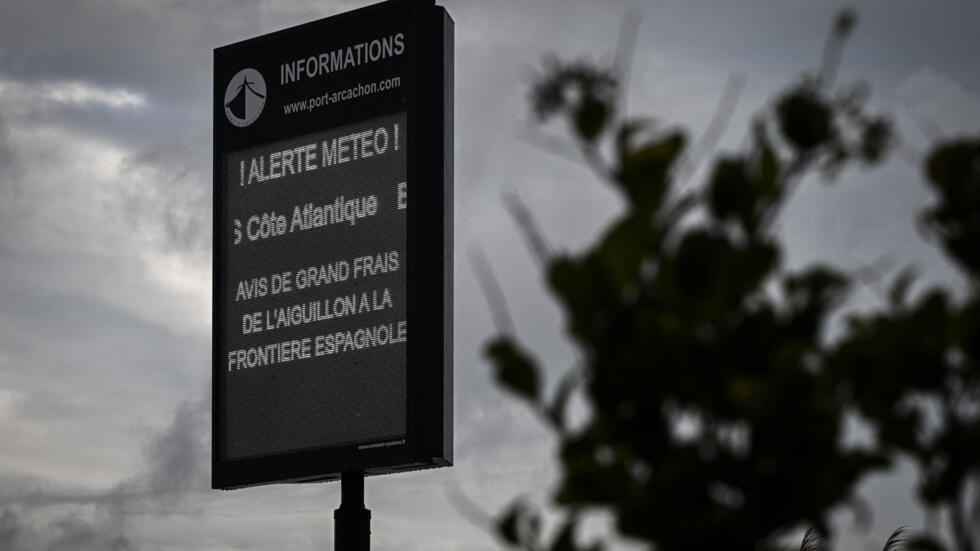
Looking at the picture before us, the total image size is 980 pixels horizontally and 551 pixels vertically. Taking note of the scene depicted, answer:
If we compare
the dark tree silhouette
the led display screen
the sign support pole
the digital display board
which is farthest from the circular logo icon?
the dark tree silhouette

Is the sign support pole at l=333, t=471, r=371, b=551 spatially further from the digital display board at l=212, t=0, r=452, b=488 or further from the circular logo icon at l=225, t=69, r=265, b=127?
the circular logo icon at l=225, t=69, r=265, b=127

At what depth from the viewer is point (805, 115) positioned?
8.23 feet

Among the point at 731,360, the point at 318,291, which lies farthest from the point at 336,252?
the point at 731,360

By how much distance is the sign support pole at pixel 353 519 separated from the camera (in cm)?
1058

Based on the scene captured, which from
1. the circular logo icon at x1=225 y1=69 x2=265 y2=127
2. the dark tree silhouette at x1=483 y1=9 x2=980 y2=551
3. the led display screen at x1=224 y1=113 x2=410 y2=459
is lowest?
the dark tree silhouette at x1=483 y1=9 x2=980 y2=551

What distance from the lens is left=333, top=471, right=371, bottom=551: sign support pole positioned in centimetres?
1058

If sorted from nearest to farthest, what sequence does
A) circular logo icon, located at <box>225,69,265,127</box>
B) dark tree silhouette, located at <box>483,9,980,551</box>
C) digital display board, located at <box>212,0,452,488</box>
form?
dark tree silhouette, located at <box>483,9,980,551</box> < digital display board, located at <box>212,0,452,488</box> < circular logo icon, located at <box>225,69,265,127</box>

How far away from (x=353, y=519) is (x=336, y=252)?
173 cm

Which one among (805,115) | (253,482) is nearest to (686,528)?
(805,115)

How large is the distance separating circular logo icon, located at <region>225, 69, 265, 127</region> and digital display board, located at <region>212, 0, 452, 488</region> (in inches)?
0.5

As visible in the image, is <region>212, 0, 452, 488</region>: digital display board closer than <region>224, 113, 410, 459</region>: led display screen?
Yes

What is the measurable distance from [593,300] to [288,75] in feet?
30.1

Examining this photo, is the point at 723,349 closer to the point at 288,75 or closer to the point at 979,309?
the point at 979,309

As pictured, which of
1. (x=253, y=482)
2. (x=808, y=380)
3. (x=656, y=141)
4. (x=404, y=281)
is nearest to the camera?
(x=808, y=380)
